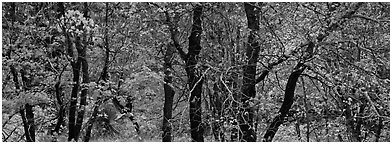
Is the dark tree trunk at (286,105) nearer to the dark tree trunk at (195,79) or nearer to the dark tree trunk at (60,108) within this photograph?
the dark tree trunk at (195,79)

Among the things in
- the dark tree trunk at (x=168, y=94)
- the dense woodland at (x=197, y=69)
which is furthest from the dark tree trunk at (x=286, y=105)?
the dark tree trunk at (x=168, y=94)

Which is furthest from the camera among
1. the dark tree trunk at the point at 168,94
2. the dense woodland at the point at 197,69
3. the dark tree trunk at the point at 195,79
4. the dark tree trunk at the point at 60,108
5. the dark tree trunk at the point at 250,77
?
the dark tree trunk at the point at 60,108

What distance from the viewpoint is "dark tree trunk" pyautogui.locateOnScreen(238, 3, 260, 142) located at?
5965 millimetres

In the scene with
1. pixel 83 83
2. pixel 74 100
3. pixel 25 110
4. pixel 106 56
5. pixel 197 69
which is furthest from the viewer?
pixel 106 56

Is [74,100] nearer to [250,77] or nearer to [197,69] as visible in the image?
[197,69]

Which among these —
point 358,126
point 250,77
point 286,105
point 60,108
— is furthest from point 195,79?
point 358,126

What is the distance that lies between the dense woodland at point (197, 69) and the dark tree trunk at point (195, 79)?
0.02 m

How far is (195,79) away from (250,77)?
31.2 inches

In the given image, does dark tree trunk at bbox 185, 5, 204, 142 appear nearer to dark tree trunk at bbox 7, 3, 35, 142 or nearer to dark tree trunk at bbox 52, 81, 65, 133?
dark tree trunk at bbox 52, 81, 65, 133

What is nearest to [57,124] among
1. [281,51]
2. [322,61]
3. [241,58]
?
[241,58]

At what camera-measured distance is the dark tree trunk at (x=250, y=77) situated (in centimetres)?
596

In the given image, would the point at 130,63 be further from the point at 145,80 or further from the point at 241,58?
the point at 241,58

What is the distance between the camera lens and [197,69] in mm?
6598

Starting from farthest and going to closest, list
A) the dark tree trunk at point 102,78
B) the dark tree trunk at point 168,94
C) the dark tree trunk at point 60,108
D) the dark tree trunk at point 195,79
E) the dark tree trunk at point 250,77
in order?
1. the dark tree trunk at point 60,108
2. the dark tree trunk at point 102,78
3. the dark tree trunk at point 168,94
4. the dark tree trunk at point 195,79
5. the dark tree trunk at point 250,77
